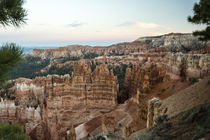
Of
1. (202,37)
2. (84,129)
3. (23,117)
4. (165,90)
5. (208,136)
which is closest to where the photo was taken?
(208,136)

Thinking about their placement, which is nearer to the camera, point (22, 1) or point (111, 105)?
point (22, 1)

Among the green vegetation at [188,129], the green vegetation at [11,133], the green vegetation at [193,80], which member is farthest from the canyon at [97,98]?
the green vegetation at [11,133]

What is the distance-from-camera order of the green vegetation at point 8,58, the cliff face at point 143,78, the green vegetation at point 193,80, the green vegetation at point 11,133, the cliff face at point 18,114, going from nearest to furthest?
1. the green vegetation at point 8,58
2. the green vegetation at point 11,133
3. the green vegetation at point 193,80
4. the cliff face at point 143,78
5. the cliff face at point 18,114

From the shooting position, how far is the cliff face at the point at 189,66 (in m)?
16.9

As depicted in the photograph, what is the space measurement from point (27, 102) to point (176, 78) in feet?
92.1

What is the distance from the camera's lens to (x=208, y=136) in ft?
11.5

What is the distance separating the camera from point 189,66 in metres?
18.4

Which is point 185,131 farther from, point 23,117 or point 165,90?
point 23,117

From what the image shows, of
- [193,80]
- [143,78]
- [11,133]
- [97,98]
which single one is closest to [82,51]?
[97,98]

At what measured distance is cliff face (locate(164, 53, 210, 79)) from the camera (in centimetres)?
1689

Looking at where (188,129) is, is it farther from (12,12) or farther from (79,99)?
(79,99)

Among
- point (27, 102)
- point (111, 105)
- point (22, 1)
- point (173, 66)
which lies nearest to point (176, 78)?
point (173, 66)

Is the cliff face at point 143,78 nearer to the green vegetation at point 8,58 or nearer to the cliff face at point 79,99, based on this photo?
the cliff face at point 79,99

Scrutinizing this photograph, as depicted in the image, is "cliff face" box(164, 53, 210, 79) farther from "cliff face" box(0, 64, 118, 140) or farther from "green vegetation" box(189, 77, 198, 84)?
"cliff face" box(0, 64, 118, 140)
